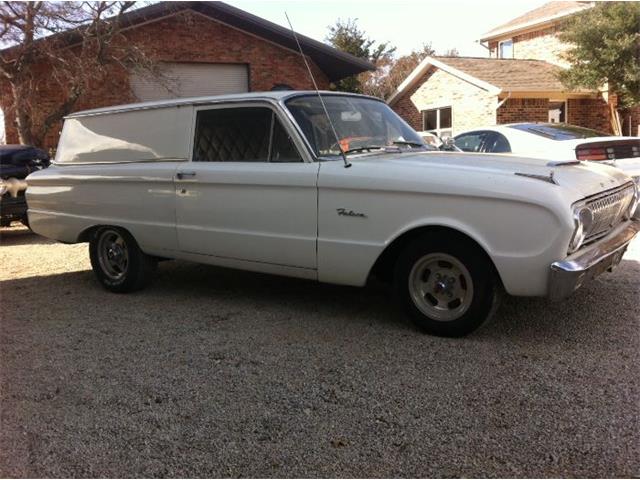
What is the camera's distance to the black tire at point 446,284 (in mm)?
3785

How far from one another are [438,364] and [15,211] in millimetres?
7891

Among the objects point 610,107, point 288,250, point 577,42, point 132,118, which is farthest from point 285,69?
point 288,250

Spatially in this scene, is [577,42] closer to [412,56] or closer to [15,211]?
[15,211]

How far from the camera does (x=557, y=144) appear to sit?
7.88m

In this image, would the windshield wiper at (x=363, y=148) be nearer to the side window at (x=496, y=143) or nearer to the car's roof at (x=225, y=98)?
the car's roof at (x=225, y=98)

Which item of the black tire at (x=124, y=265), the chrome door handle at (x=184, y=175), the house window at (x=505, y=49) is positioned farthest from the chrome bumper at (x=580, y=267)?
the house window at (x=505, y=49)

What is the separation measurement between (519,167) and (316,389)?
1974 millimetres

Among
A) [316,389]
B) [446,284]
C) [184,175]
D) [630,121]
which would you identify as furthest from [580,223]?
[630,121]

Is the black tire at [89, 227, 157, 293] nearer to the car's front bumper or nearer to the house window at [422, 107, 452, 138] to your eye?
the car's front bumper

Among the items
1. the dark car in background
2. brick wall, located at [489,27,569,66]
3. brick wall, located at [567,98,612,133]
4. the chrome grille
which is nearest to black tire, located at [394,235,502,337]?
the chrome grille

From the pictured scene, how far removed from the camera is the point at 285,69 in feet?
61.0

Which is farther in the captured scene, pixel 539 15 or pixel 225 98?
pixel 539 15

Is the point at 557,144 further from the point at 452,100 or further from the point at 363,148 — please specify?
the point at 452,100

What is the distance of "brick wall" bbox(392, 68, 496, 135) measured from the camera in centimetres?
1891
